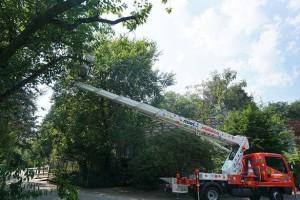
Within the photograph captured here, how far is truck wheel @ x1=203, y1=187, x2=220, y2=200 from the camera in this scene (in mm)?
13296

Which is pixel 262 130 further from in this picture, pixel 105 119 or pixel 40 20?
pixel 40 20

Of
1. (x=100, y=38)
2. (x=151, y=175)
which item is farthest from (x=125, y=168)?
(x=100, y=38)

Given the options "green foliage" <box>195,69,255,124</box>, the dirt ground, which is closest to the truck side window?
the dirt ground

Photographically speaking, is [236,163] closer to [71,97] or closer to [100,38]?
[100,38]

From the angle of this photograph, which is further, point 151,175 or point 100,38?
point 151,175

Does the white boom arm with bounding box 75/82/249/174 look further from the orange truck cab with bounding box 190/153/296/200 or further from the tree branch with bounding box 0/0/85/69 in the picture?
the tree branch with bounding box 0/0/85/69

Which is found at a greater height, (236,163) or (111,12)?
(111,12)

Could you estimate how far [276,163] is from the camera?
49.9 feet

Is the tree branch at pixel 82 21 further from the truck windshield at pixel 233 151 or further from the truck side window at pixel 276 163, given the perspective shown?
the truck side window at pixel 276 163

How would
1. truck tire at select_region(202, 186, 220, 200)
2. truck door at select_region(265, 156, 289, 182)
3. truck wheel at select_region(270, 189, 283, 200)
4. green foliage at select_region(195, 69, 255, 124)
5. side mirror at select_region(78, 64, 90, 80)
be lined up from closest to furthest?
side mirror at select_region(78, 64, 90, 80) → truck tire at select_region(202, 186, 220, 200) → truck wheel at select_region(270, 189, 283, 200) → truck door at select_region(265, 156, 289, 182) → green foliage at select_region(195, 69, 255, 124)

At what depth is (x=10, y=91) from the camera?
32.4 feet

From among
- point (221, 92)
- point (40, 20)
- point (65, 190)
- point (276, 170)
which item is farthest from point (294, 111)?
point (65, 190)

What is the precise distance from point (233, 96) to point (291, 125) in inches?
469

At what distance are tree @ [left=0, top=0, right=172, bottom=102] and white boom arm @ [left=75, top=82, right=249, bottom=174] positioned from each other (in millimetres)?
2794
